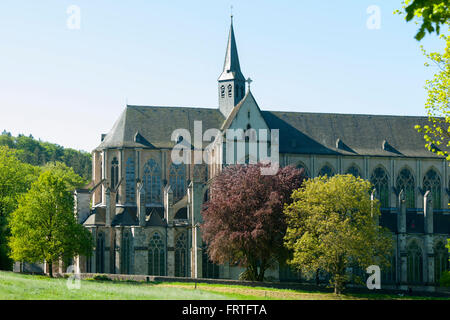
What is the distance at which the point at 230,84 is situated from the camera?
72.9 meters

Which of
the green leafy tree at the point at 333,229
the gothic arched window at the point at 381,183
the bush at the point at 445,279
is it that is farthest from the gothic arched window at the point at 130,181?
the bush at the point at 445,279

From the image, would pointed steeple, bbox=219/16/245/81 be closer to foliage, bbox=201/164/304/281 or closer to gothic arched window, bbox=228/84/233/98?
gothic arched window, bbox=228/84/233/98

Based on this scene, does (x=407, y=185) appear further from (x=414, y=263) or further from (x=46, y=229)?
(x=46, y=229)

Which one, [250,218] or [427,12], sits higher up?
[427,12]

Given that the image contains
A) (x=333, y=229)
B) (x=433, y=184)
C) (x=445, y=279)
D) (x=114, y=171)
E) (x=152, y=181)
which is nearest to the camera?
(x=333, y=229)

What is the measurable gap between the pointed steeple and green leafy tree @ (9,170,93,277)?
78.2 feet

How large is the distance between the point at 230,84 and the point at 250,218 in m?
22.7

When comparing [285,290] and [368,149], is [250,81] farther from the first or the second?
[285,290]

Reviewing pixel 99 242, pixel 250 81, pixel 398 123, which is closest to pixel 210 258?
pixel 99 242

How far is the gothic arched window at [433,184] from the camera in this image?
71.4 meters

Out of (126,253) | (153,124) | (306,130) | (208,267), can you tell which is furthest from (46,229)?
(306,130)

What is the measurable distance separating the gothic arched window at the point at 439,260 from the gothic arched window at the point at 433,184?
6304mm

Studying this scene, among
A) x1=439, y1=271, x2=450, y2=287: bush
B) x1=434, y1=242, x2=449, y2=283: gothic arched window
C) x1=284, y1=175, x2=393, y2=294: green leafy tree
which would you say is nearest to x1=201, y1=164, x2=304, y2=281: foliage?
x1=284, y1=175, x2=393, y2=294: green leafy tree

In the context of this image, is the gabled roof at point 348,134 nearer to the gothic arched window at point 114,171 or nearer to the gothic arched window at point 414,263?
the gothic arched window at point 414,263
